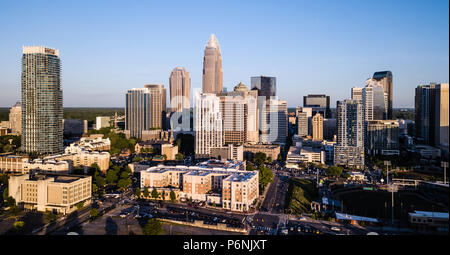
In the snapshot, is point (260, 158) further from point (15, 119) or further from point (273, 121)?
point (15, 119)

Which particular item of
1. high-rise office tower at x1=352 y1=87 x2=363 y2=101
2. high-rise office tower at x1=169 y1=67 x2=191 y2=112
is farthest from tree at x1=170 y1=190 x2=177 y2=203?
high-rise office tower at x1=169 y1=67 x2=191 y2=112

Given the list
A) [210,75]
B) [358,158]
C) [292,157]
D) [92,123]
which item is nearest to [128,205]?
[292,157]

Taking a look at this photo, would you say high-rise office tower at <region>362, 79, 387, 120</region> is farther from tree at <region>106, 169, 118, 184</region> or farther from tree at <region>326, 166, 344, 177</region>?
tree at <region>106, 169, 118, 184</region>

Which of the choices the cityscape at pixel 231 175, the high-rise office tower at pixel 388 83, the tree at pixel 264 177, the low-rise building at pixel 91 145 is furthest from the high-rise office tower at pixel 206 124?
the high-rise office tower at pixel 388 83

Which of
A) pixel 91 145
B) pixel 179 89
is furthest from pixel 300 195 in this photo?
pixel 179 89

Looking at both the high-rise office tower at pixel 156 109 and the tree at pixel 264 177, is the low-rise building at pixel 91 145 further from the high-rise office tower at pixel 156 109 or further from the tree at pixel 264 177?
the high-rise office tower at pixel 156 109
